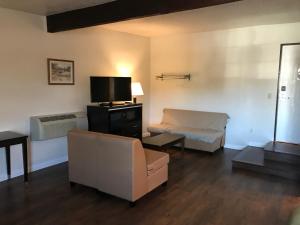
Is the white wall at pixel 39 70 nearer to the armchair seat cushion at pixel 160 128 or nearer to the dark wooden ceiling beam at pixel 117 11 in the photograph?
the dark wooden ceiling beam at pixel 117 11

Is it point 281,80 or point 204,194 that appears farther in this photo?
point 281,80

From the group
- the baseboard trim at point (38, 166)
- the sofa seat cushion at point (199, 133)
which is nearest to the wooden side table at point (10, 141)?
the baseboard trim at point (38, 166)

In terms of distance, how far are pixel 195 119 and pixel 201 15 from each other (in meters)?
2.29

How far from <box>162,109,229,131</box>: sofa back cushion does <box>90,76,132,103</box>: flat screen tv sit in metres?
1.14

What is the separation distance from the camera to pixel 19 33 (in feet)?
12.3

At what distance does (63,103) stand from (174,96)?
271cm

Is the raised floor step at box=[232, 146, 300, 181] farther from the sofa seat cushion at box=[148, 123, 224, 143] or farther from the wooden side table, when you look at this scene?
the wooden side table

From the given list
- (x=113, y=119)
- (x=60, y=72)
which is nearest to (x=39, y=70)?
(x=60, y=72)

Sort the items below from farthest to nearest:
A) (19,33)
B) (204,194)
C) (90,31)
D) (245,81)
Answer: (245,81) → (90,31) → (19,33) → (204,194)

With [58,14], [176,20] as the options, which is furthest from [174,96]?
[58,14]

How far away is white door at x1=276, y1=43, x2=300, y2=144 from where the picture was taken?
4684 millimetres

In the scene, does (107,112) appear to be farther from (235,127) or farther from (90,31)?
(235,127)

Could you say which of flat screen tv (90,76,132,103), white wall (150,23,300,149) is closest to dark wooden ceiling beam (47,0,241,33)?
flat screen tv (90,76,132,103)

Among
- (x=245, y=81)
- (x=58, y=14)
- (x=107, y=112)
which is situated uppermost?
→ (x=58, y=14)
